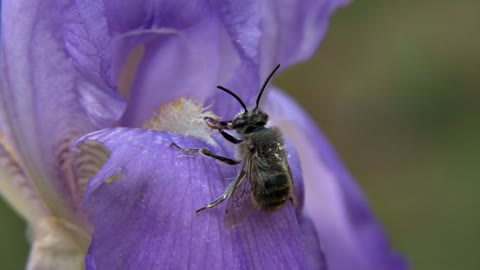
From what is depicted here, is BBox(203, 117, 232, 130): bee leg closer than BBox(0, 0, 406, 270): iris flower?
No

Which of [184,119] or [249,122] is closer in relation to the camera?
[249,122]

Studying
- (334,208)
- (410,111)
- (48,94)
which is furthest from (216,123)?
(410,111)

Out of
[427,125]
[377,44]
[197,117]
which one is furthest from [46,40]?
[377,44]

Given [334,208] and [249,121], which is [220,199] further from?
[334,208]

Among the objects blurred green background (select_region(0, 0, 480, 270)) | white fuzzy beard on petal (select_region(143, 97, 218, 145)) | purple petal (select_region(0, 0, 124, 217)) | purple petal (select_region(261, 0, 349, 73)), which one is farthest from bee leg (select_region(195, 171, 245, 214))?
blurred green background (select_region(0, 0, 480, 270))

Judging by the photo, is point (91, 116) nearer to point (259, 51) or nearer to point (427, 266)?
point (259, 51)

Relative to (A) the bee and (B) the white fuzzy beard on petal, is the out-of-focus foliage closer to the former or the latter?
(B) the white fuzzy beard on petal
